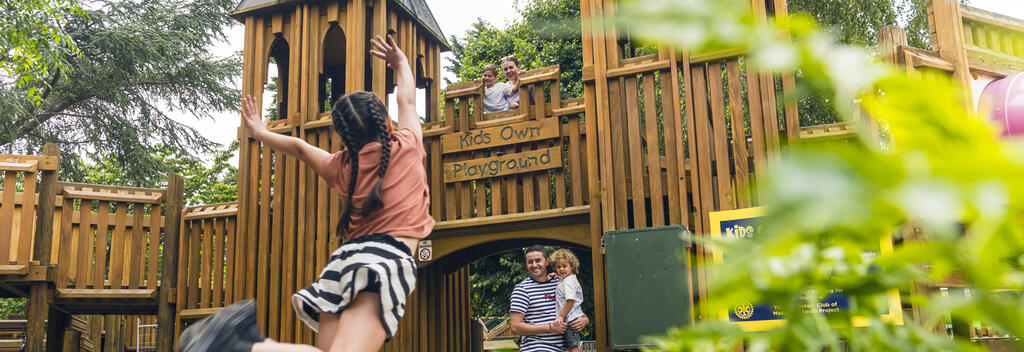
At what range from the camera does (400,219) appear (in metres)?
2.85

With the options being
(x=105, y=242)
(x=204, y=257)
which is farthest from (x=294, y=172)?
(x=105, y=242)

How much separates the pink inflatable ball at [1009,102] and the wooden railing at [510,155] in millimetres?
2918

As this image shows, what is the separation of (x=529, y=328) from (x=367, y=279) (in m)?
3.00

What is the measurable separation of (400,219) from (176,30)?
19.7 metres

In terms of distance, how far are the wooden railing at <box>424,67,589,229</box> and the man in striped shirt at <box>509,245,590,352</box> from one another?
0.79 metres

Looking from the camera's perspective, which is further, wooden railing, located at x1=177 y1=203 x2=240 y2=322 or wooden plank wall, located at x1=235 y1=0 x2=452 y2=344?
wooden railing, located at x1=177 y1=203 x2=240 y2=322

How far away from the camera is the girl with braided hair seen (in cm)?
268

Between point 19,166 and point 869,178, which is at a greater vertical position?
point 19,166

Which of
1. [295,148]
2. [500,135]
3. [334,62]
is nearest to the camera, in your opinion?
[295,148]

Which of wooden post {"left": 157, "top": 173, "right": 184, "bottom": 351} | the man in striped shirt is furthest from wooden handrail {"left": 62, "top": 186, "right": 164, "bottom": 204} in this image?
the man in striped shirt

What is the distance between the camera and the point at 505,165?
6.66 m

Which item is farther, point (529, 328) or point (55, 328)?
point (55, 328)

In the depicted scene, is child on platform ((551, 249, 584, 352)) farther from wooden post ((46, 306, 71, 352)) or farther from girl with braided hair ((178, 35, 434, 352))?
wooden post ((46, 306, 71, 352))

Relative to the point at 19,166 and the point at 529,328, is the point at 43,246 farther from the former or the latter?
the point at 529,328
